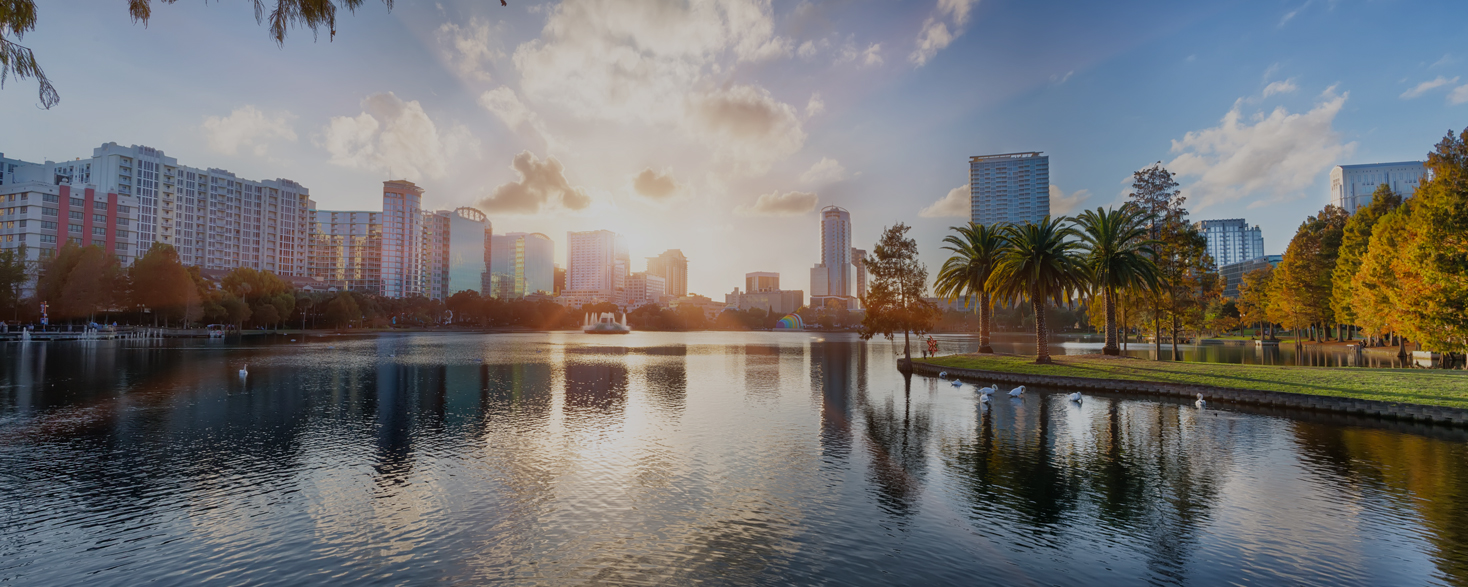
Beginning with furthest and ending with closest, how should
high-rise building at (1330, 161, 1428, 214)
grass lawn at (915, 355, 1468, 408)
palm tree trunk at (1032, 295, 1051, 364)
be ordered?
high-rise building at (1330, 161, 1428, 214), palm tree trunk at (1032, 295, 1051, 364), grass lawn at (915, 355, 1468, 408)

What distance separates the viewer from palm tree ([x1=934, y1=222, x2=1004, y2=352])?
54219 mm

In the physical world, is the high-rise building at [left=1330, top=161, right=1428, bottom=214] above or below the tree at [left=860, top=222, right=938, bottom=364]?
above

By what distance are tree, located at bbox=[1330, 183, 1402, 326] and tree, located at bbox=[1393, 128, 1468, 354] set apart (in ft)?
81.1

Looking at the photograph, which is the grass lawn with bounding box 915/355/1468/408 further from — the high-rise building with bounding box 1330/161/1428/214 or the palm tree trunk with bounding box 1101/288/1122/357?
the high-rise building with bounding box 1330/161/1428/214

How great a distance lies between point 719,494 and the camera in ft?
51.6

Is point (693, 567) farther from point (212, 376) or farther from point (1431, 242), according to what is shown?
point (1431, 242)

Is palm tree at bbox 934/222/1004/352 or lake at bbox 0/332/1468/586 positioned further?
palm tree at bbox 934/222/1004/352

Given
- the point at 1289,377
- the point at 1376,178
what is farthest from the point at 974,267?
the point at 1376,178

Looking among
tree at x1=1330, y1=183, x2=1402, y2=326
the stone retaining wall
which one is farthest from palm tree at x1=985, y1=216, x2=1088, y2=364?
tree at x1=1330, y1=183, x2=1402, y2=326

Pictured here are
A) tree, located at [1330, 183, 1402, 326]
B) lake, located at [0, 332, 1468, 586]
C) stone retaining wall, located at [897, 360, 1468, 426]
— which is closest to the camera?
lake, located at [0, 332, 1468, 586]

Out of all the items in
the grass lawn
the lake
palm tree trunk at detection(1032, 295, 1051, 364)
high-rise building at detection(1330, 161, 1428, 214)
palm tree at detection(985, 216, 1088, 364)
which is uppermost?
high-rise building at detection(1330, 161, 1428, 214)

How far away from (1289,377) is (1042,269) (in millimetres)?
16493

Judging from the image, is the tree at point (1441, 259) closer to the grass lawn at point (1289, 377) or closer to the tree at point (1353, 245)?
the grass lawn at point (1289, 377)

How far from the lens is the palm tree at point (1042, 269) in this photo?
4619 centimetres
